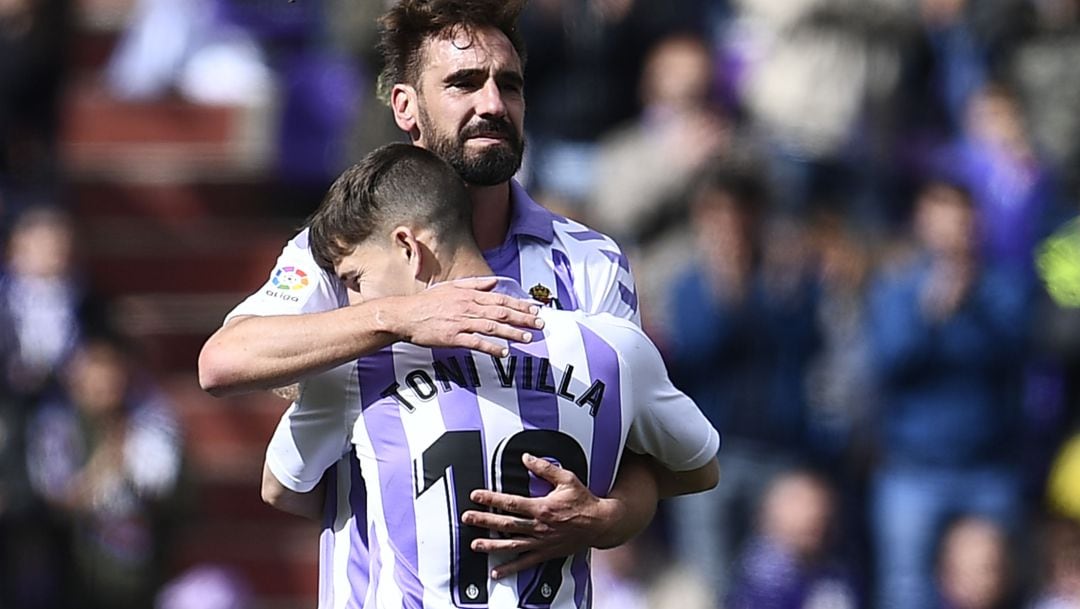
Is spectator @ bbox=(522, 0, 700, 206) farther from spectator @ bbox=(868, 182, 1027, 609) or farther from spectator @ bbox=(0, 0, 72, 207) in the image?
spectator @ bbox=(0, 0, 72, 207)

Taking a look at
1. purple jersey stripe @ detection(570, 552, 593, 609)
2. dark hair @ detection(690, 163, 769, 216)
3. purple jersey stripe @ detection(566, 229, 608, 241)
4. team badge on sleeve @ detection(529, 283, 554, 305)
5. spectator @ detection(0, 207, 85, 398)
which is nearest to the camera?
purple jersey stripe @ detection(570, 552, 593, 609)

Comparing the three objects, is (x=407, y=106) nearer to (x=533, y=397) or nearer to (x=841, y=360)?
(x=533, y=397)

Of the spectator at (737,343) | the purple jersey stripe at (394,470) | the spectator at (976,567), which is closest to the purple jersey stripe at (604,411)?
the purple jersey stripe at (394,470)

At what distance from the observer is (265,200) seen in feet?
32.8

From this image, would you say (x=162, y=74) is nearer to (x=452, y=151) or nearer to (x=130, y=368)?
(x=130, y=368)

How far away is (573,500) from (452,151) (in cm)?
84

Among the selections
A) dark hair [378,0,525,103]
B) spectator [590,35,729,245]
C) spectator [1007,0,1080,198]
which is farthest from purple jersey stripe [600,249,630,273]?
spectator [1007,0,1080,198]

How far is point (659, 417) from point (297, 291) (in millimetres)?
781

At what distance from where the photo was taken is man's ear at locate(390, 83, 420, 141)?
432 centimetres

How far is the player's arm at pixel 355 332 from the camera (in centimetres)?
360

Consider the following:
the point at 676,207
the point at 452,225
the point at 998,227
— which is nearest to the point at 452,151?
the point at 452,225

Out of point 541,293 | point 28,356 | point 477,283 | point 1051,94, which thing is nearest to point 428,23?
point 541,293

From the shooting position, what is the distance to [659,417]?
3990 mm

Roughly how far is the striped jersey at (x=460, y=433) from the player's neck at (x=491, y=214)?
44 cm
